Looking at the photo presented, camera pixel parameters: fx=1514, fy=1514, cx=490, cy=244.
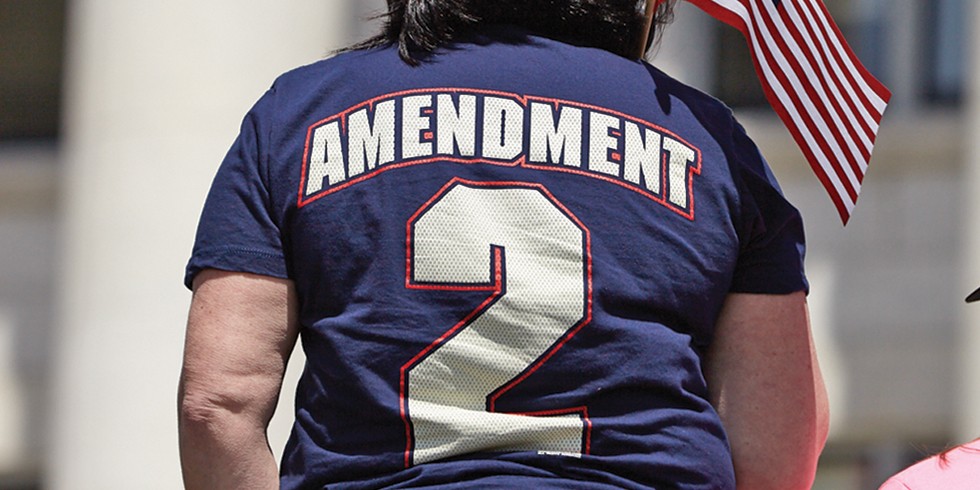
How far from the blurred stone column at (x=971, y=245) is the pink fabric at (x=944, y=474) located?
572cm

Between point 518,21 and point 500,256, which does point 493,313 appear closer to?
point 500,256

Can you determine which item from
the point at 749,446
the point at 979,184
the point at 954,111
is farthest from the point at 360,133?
the point at 954,111

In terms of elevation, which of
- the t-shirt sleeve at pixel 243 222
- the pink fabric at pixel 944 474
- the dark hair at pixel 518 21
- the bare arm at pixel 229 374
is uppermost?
the dark hair at pixel 518 21

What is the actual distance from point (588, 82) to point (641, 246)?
27 cm

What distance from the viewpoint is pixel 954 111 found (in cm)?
873

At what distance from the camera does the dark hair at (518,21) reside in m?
2.25

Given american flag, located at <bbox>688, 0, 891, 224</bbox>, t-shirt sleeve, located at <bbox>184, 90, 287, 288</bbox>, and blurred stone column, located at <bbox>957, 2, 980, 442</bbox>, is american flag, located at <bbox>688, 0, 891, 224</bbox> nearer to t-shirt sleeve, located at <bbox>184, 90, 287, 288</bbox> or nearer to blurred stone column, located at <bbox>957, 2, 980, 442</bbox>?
t-shirt sleeve, located at <bbox>184, 90, 287, 288</bbox>

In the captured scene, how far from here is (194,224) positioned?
771 cm

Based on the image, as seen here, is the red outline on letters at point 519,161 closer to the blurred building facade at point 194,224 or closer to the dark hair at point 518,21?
the dark hair at point 518,21

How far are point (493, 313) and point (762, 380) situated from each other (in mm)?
456

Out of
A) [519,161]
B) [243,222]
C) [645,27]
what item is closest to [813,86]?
[645,27]

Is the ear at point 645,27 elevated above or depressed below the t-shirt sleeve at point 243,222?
above

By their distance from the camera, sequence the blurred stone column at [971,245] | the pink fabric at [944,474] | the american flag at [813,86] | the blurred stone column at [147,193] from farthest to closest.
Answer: the blurred stone column at [971,245], the blurred stone column at [147,193], the american flag at [813,86], the pink fabric at [944,474]

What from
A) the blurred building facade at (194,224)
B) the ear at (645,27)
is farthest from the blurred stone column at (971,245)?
the ear at (645,27)
